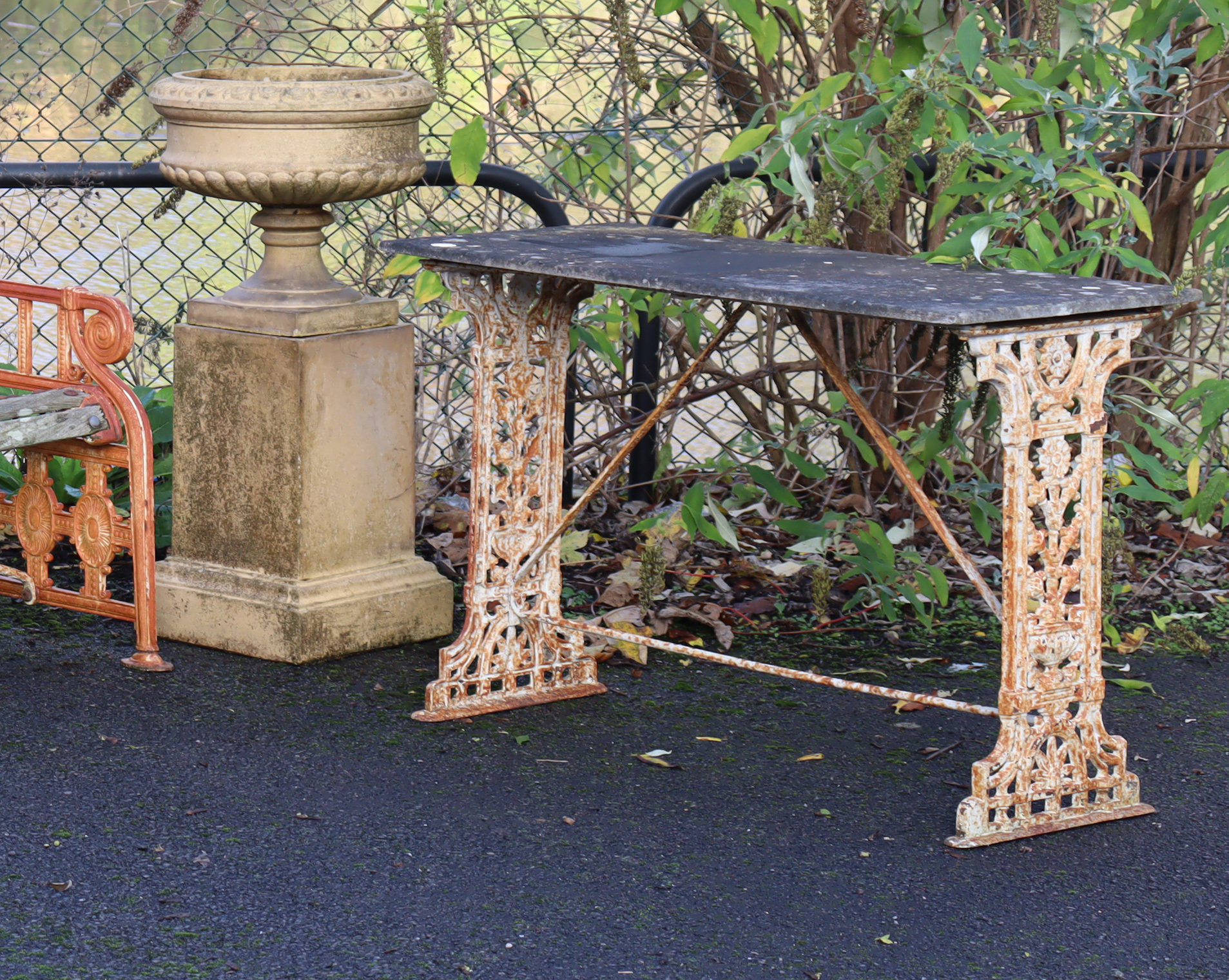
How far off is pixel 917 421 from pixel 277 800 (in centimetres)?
242

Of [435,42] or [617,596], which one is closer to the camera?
[435,42]

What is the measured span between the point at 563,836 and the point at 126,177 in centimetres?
243

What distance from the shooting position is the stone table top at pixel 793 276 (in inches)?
103

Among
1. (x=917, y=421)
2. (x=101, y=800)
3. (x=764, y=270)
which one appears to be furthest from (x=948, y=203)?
(x=101, y=800)

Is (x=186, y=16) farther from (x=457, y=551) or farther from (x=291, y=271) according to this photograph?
(x=457, y=551)

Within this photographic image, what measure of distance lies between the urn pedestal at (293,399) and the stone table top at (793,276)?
0.40m

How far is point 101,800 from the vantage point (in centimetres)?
300

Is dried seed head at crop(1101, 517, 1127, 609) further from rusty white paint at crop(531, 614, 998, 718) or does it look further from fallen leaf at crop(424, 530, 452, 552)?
fallen leaf at crop(424, 530, 452, 552)

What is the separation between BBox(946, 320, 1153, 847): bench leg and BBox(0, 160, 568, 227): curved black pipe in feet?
6.13

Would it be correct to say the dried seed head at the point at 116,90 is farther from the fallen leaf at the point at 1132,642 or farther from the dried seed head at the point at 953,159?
the fallen leaf at the point at 1132,642

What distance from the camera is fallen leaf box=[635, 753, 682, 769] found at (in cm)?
324

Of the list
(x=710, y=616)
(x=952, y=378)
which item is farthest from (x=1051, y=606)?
(x=710, y=616)

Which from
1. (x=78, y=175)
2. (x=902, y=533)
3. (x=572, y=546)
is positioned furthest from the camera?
(x=572, y=546)

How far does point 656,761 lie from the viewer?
10.7ft
